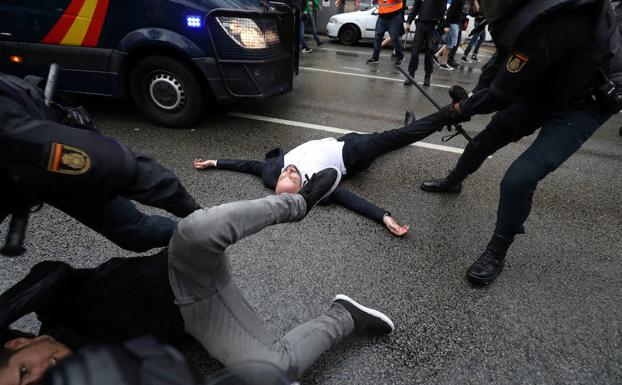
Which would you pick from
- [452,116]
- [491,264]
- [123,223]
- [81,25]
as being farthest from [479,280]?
[81,25]

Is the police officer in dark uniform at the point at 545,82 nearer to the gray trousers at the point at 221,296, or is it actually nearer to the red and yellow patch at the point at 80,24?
the gray trousers at the point at 221,296

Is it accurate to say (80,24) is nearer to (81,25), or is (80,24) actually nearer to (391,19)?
(81,25)

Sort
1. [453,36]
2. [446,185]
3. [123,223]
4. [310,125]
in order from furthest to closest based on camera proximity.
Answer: [453,36] → [310,125] → [446,185] → [123,223]

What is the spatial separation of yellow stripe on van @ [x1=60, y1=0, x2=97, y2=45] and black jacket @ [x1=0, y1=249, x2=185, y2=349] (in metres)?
2.72

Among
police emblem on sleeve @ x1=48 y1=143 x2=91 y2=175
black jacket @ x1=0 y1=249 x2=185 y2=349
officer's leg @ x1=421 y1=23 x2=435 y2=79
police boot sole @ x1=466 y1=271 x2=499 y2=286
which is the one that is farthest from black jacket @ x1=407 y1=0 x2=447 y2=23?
police emblem on sleeve @ x1=48 y1=143 x2=91 y2=175

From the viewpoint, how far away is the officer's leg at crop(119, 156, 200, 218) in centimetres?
129

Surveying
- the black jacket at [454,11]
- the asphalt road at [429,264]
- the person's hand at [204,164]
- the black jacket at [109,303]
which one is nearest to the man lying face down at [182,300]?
the black jacket at [109,303]

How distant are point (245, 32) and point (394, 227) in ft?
7.11

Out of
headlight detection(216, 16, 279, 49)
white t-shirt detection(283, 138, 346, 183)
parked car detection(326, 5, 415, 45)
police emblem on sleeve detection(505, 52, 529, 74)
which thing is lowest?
white t-shirt detection(283, 138, 346, 183)

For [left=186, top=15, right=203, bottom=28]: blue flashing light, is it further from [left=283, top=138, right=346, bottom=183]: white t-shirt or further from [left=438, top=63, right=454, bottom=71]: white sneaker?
[left=438, top=63, right=454, bottom=71]: white sneaker

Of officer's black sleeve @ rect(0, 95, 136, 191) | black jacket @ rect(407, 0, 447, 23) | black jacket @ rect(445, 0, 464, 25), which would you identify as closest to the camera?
officer's black sleeve @ rect(0, 95, 136, 191)

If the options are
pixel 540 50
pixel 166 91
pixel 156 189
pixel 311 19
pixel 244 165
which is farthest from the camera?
pixel 311 19

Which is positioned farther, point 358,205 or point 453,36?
point 453,36

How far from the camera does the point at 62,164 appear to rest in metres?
1.05
